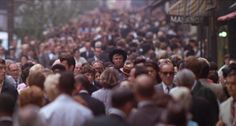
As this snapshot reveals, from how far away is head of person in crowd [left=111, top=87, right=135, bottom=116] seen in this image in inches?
381

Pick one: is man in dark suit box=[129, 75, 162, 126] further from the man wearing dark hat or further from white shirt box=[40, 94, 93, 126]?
the man wearing dark hat

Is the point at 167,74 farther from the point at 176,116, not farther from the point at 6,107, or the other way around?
the point at 176,116

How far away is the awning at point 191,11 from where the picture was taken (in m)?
22.9

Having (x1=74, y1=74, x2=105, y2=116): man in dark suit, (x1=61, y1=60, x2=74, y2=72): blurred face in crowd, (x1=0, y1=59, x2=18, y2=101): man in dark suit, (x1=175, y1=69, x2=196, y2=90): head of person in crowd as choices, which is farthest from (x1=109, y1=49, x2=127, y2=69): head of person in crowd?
(x1=175, y1=69, x2=196, y2=90): head of person in crowd

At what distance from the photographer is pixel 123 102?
9.72 meters

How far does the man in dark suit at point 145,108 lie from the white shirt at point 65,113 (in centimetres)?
75

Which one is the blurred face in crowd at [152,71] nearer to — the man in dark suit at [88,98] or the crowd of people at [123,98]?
the crowd of people at [123,98]

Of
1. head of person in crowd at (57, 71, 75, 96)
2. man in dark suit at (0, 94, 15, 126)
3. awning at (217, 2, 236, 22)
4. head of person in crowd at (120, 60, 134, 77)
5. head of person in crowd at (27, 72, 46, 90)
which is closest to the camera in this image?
man in dark suit at (0, 94, 15, 126)

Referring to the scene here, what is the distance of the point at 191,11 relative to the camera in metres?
24.1

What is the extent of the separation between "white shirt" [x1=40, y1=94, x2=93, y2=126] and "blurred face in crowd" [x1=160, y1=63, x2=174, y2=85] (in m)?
3.36

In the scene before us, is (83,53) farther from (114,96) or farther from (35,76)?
(114,96)

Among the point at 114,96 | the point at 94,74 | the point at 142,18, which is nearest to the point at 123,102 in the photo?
the point at 114,96

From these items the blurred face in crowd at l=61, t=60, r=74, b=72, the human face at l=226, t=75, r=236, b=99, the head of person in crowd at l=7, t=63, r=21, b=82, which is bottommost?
the head of person in crowd at l=7, t=63, r=21, b=82

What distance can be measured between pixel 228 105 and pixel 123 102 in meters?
2.37
